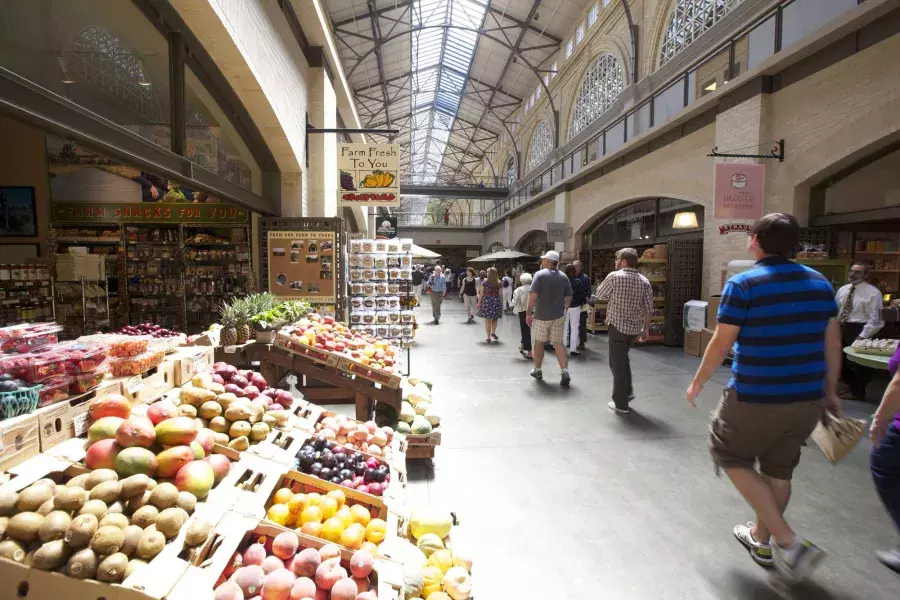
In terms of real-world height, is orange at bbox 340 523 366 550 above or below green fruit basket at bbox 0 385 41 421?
below

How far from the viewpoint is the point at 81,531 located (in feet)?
4.34

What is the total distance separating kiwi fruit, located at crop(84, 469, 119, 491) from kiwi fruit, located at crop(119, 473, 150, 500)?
0.29 feet

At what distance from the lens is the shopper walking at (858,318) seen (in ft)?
18.1

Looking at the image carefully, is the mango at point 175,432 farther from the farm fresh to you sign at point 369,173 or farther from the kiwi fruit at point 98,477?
the farm fresh to you sign at point 369,173

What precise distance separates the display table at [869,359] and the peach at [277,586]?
4.76 meters

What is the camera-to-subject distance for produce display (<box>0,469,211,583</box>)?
4.23ft

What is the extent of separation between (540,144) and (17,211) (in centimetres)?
1944

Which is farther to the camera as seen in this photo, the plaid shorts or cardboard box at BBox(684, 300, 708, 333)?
cardboard box at BBox(684, 300, 708, 333)

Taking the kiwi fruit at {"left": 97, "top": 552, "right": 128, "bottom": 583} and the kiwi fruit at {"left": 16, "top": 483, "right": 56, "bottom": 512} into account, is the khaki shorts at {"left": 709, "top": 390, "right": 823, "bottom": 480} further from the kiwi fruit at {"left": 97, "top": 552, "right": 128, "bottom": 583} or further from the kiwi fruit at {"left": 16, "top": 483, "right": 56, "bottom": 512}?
the kiwi fruit at {"left": 16, "top": 483, "right": 56, "bottom": 512}

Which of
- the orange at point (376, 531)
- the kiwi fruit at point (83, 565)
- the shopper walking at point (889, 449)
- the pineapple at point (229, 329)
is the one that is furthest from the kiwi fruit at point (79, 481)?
the shopper walking at point (889, 449)

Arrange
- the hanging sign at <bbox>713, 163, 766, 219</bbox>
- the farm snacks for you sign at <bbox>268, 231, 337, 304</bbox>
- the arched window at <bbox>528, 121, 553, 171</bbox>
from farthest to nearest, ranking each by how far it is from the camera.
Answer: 1. the arched window at <bbox>528, 121, 553, 171</bbox>
2. the hanging sign at <bbox>713, 163, 766, 219</bbox>
3. the farm snacks for you sign at <bbox>268, 231, 337, 304</bbox>

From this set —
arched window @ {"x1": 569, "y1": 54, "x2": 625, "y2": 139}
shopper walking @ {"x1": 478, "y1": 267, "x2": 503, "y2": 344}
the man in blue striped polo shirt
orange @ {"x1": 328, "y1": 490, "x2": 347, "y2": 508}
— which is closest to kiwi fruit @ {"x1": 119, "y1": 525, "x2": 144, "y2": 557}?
orange @ {"x1": 328, "y1": 490, "x2": 347, "y2": 508}

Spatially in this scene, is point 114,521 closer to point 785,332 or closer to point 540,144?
point 785,332

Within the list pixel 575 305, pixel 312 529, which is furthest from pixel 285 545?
pixel 575 305
